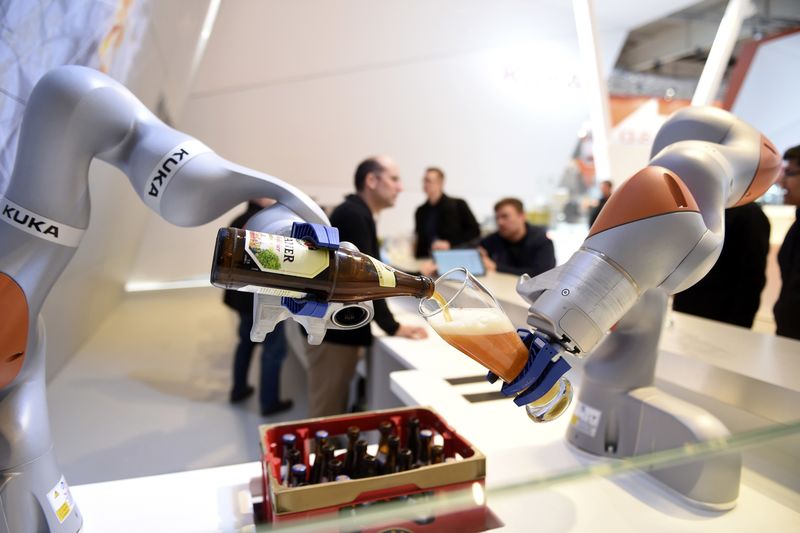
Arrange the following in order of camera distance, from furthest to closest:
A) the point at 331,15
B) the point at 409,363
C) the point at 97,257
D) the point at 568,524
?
1. the point at 331,15
2. the point at 97,257
3. the point at 409,363
4. the point at 568,524

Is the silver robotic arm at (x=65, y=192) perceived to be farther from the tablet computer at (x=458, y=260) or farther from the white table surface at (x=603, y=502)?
the tablet computer at (x=458, y=260)

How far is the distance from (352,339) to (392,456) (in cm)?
92

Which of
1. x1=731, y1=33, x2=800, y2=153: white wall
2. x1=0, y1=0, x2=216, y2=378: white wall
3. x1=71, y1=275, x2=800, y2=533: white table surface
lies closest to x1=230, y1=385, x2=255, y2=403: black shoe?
x1=0, y1=0, x2=216, y2=378: white wall

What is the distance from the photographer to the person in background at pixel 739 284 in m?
1.91

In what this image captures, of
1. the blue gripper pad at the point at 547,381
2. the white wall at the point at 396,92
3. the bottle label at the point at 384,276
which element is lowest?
the blue gripper pad at the point at 547,381

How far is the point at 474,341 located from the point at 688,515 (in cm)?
63

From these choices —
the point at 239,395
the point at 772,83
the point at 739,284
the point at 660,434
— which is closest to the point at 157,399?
the point at 239,395

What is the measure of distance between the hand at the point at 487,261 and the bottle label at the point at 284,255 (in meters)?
1.59

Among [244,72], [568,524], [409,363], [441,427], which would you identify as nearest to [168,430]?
[409,363]

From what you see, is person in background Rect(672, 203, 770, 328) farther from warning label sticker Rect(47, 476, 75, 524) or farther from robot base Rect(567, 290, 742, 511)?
warning label sticker Rect(47, 476, 75, 524)

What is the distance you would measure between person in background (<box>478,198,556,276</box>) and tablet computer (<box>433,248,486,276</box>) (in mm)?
36

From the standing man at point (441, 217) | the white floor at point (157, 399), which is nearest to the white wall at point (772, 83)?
the standing man at point (441, 217)

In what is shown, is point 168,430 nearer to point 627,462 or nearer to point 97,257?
point 97,257

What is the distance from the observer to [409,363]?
Answer: 1.77 meters
